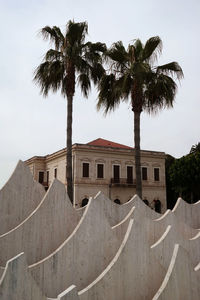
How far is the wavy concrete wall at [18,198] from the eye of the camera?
5.88m

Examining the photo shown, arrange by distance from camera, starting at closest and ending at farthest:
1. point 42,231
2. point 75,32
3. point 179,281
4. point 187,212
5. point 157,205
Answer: point 179,281 < point 42,231 < point 187,212 < point 75,32 < point 157,205

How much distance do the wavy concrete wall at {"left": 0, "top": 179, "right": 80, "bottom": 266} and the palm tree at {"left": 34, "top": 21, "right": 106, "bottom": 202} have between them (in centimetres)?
727

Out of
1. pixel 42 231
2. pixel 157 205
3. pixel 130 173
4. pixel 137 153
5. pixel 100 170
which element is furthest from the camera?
pixel 157 205

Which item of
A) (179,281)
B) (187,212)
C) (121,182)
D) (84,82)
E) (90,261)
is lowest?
(179,281)

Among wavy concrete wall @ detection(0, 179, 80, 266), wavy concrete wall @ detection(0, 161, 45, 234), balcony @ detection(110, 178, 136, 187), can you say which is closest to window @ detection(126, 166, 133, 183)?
balcony @ detection(110, 178, 136, 187)

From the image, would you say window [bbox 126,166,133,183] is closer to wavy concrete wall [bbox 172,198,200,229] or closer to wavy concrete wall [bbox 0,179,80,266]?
wavy concrete wall [bbox 172,198,200,229]

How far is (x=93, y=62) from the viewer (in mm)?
13367

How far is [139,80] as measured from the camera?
1172 cm

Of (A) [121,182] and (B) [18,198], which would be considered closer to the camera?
(B) [18,198]

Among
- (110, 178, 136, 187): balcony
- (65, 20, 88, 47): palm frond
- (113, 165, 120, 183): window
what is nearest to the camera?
(65, 20, 88, 47): palm frond

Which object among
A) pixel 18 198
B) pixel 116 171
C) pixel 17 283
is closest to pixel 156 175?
pixel 116 171

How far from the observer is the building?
3431cm

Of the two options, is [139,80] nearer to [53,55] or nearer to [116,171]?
[53,55]

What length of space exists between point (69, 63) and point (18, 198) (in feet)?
26.8
